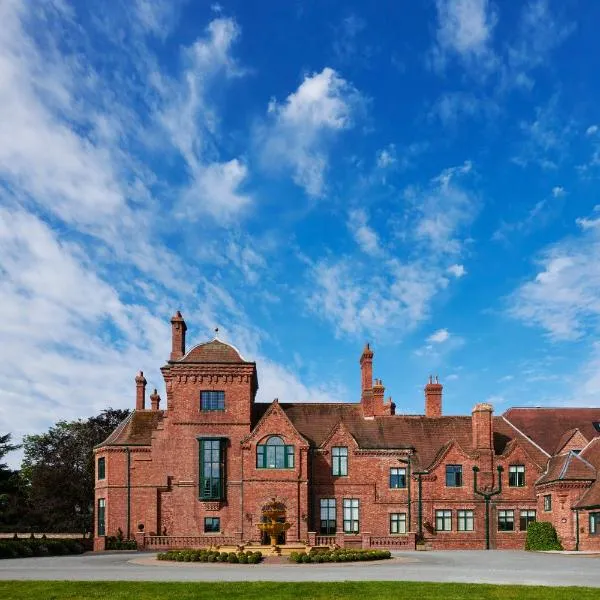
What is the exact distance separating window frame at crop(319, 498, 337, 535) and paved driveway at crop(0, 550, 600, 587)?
16623 millimetres

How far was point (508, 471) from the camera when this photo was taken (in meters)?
49.0

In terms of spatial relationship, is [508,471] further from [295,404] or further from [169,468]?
[169,468]

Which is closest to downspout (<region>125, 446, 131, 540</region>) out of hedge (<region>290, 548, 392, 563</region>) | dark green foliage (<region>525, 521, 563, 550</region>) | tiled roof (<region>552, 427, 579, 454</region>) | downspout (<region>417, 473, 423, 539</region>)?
downspout (<region>417, 473, 423, 539</region>)

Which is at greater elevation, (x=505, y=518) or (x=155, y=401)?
(x=155, y=401)

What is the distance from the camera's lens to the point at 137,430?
163ft

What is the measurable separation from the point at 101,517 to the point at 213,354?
1259 centimetres

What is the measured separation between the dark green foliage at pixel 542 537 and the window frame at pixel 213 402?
20.2m

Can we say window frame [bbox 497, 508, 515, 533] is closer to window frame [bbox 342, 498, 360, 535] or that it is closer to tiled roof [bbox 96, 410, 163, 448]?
window frame [bbox 342, 498, 360, 535]

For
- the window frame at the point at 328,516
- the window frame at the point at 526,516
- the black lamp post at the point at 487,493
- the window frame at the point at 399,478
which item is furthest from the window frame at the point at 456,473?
the window frame at the point at 328,516

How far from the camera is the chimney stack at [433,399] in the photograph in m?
53.0

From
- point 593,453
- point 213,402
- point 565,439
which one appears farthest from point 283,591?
point 565,439

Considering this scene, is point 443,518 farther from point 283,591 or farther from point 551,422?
point 283,591

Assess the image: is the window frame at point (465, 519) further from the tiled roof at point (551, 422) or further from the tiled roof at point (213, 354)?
the tiled roof at point (213, 354)

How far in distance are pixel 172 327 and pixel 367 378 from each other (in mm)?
13757
